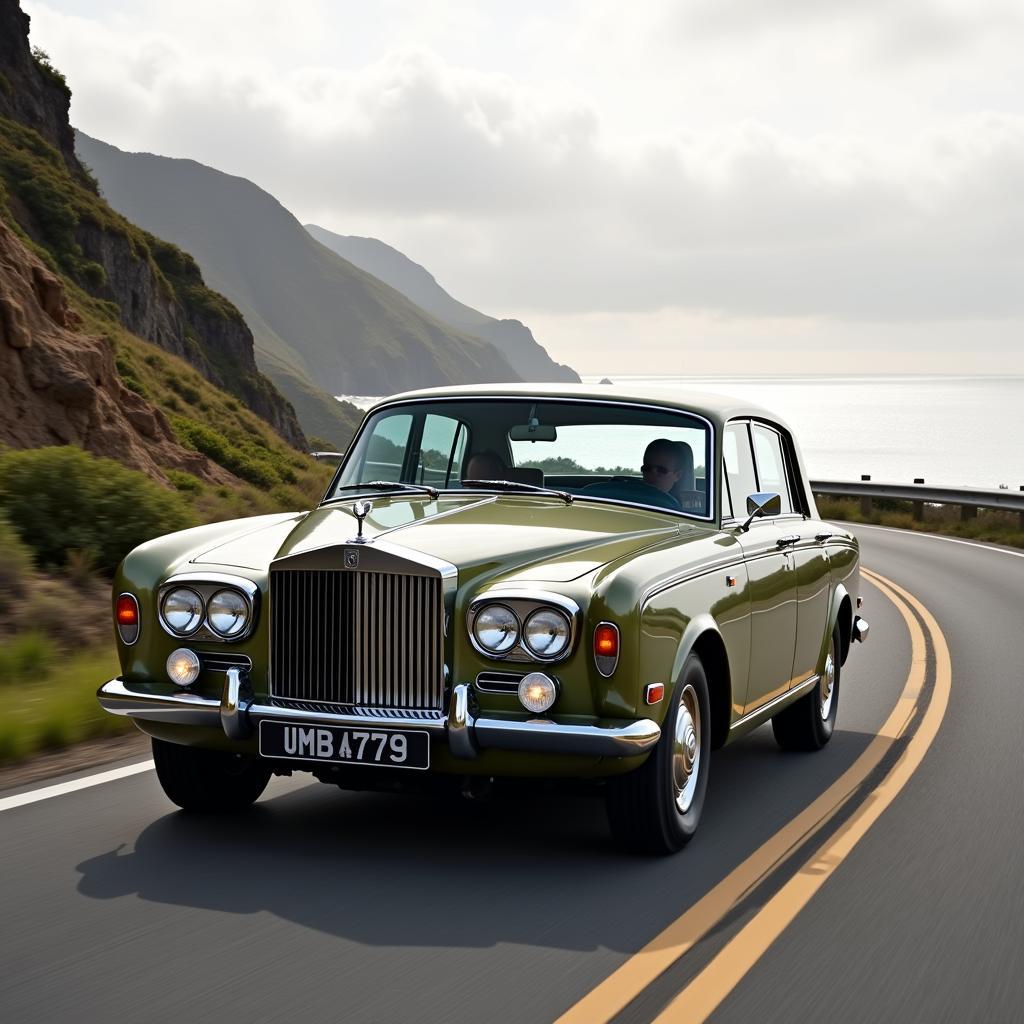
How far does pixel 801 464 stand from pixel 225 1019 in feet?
18.2

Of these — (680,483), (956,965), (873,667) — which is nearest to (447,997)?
(956,965)

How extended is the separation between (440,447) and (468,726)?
2.43m

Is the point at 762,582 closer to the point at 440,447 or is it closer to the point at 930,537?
the point at 440,447

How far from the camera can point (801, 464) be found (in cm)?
841

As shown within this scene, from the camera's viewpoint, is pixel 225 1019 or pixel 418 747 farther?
pixel 418 747

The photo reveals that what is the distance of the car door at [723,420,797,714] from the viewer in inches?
253

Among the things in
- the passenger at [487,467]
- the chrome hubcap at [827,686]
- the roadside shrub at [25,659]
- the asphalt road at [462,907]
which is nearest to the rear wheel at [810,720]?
the chrome hubcap at [827,686]

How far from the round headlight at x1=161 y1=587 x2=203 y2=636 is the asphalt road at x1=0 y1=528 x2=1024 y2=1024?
2.76ft

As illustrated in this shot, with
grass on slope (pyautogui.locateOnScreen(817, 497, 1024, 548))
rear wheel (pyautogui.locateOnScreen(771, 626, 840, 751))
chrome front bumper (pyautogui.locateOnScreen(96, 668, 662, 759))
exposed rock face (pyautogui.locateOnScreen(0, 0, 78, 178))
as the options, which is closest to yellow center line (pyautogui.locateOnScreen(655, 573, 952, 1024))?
rear wheel (pyautogui.locateOnScreen(771, 626, 840, 751))

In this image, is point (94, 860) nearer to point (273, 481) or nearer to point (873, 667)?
point (873, 667)

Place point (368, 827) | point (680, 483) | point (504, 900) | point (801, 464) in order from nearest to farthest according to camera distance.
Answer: point (504, 900) → point (368, 827) → point (680, 483) → point (801, 464)

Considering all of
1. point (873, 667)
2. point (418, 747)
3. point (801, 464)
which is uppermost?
point (801, 464)

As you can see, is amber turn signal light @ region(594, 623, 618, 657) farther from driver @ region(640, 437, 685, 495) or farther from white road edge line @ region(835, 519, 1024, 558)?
white road edge line @ region(835, 519, 1024, 558)

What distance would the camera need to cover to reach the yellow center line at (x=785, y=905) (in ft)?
13.0
